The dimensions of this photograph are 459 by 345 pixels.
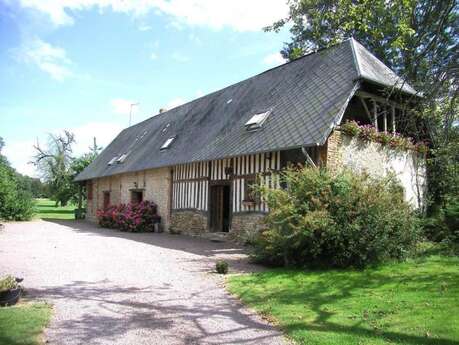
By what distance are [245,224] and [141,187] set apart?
8.14m

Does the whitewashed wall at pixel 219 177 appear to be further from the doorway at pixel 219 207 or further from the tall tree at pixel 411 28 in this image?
the tall tree at pixel 411 28

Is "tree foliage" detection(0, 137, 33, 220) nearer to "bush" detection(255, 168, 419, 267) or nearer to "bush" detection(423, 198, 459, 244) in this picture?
"bush" detection(255, 168, 419, 267)

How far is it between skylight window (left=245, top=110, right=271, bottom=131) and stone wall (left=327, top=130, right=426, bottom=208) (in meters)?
2.51

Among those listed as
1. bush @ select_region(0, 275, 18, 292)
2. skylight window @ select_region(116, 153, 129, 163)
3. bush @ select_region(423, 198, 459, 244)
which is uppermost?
skylight window @ select_region(116, 153, 129, 163)

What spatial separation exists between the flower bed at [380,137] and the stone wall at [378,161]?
13cm

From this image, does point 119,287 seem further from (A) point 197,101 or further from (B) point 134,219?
(A) point 197,101

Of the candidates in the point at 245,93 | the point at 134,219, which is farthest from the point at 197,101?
the point at 134,219

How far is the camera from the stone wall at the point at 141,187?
15766 millimetres

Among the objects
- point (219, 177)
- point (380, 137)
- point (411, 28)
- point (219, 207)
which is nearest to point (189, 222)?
point (219, 207)

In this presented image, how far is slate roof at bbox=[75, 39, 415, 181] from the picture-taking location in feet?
32.3

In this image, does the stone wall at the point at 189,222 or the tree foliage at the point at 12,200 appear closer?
the stone wall at the point at 189,222

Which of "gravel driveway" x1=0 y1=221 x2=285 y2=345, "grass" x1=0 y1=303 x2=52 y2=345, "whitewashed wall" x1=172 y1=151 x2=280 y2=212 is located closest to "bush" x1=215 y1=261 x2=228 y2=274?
"gravel driveway" x1=0 y1=221 x2=285 y2=345

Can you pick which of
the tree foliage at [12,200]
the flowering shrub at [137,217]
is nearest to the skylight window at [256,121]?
the flowering shrub at [137,217]

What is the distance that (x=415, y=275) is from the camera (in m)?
6.66
